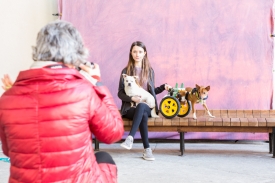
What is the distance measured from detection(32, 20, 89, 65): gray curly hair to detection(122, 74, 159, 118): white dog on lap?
2.44m

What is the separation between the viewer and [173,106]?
4.10 m

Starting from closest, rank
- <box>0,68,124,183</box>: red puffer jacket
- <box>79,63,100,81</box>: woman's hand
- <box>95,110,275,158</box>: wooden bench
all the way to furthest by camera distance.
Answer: <box>0,68,124,183</box>: red puffer jacket < <box>79,63,100,81</box>: woman's hand < <box>95,110,275,158</box>: wooden bench

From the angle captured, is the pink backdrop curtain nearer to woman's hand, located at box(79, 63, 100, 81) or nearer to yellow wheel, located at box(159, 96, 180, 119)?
yellow wheel, located at box(159, 96, 180, 119)

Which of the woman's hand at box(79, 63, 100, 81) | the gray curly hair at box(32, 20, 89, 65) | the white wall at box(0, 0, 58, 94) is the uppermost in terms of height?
the white wall at box(0, 0, 58, 94)

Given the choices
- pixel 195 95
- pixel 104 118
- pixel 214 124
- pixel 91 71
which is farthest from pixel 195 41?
pixel 104 118

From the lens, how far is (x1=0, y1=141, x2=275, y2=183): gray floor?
10.7ft

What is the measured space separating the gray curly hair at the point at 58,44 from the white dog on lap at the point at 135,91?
244 centimetres

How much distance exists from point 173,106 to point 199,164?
2.15ft

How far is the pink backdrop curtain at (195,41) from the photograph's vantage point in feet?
15.4

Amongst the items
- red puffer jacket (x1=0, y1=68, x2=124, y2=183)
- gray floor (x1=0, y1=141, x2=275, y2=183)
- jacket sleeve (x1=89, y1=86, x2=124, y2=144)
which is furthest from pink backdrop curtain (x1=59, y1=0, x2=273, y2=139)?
red puffer jacket (x1=0, y1=68, x2=124, y2=183)

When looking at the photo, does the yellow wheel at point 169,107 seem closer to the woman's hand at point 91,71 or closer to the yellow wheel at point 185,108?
the yellow wheel at point 185,108

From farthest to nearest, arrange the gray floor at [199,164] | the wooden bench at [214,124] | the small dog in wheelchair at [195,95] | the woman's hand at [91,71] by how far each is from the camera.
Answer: the small dog in wheelchair at [195,95] → the wooden bench at [214,124] → the gray floor at [199,164] → the woman's hand at [91,71]

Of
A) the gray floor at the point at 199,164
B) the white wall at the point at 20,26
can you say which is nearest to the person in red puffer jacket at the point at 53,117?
the gray floor at the point at 199,164

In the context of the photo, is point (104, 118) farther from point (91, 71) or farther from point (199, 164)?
point (199, 164)
